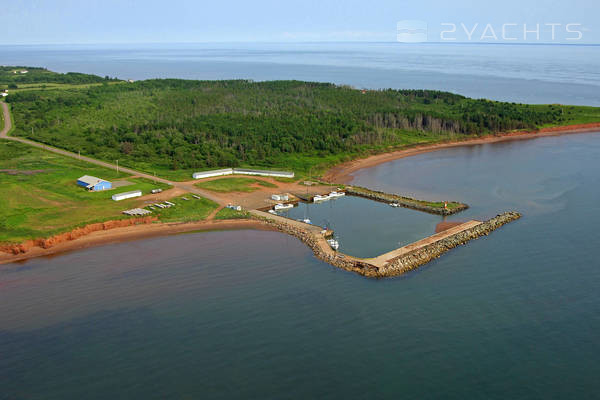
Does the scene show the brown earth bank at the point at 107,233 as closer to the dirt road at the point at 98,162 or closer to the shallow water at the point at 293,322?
the shallow water at the point at 293,322

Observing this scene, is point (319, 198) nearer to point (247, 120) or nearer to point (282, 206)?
point (282, 206)

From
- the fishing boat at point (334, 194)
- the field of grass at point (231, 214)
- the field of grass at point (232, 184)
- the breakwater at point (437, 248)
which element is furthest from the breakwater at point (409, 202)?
the field of grass at point (231, 214)

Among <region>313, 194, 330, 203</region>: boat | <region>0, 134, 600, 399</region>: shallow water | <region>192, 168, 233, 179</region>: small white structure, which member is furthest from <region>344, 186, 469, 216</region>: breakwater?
<region>192, 168, 233, 179</region>: small white structure

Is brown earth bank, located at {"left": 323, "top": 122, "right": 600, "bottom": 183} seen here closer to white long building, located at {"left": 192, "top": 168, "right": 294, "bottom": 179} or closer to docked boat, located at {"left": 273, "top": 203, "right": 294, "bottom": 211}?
white long building, located at {"left": 192, "top": 168, "right": 294, "bottom": 179}

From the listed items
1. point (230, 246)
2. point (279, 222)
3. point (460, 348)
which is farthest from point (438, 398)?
point (279, 222)

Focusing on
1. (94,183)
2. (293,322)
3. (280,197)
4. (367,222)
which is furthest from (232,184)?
(293,322)
